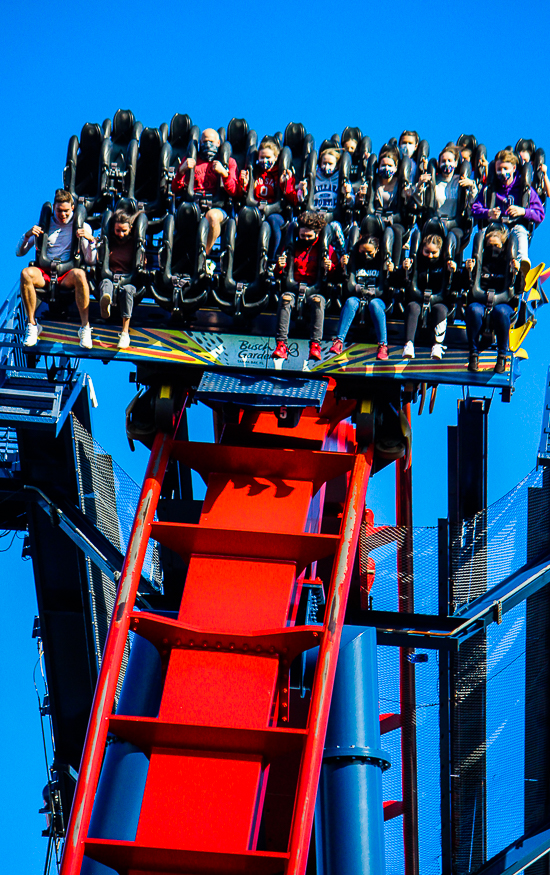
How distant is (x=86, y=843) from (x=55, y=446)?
19.4 feet

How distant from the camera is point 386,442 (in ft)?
53.0

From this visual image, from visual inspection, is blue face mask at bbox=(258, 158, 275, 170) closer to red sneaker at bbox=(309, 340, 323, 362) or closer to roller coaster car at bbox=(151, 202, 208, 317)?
roller coaster car at bbox=(151, 202, 208, 317)

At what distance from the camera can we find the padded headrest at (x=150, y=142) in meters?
17.9

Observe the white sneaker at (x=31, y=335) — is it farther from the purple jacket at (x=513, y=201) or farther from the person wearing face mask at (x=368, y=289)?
the purple jacket at (x=513, y=201)

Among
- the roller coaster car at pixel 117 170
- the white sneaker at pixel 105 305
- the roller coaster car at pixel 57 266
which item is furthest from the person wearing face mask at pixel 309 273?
the roller coaster car at pixel 117 170

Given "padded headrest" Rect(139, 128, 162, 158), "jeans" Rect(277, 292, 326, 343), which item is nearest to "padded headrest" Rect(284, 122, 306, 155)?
"padded headrest" Rect(139, 128, 162, 158)

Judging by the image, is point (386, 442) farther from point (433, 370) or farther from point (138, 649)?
point (138, 649)

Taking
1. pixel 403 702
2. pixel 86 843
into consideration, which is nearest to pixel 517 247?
pixel 403 702

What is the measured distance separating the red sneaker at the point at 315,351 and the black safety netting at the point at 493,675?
2602 millimetres

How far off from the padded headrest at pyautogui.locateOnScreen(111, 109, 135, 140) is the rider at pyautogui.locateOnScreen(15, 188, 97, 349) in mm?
1996

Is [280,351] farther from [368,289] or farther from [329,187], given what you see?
[329,187]

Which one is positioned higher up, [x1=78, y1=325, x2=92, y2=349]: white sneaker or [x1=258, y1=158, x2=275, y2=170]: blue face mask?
[x1=258, y1=158, x2=275, y2=170]: blue face mask

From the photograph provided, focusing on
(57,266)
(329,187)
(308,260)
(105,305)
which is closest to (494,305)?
(308,260)

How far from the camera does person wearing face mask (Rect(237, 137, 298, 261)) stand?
17.3m
